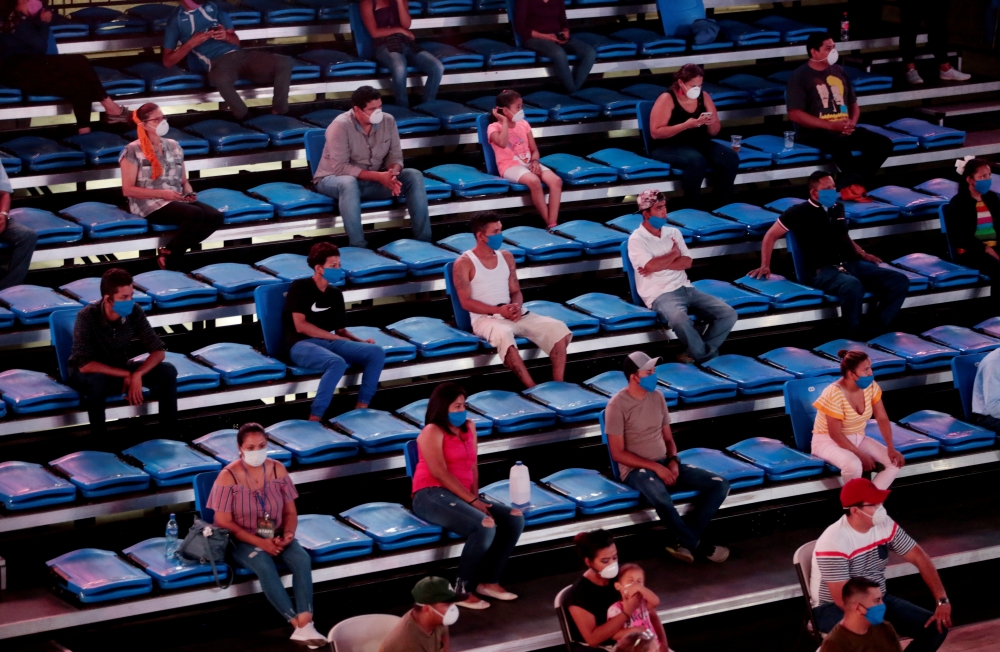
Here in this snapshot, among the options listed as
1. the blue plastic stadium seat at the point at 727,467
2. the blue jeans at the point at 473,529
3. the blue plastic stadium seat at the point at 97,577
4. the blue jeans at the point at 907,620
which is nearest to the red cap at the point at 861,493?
the blue jeans at the point at 907,620

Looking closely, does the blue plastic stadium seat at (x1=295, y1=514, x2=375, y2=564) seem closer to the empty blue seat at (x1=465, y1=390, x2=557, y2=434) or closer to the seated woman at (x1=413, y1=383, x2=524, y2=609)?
the seated woman at (x1=413, y1=383, x2=524, y2=609)

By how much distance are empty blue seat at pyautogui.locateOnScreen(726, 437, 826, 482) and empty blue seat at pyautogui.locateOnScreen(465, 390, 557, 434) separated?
109cm

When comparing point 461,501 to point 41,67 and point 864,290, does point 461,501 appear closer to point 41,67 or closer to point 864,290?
point 864,290

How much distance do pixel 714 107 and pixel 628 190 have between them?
0.84 m

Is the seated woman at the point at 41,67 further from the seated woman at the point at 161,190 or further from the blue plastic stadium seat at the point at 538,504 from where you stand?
the blue plastic stadium seat at the point at 538,504

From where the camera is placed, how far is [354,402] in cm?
841

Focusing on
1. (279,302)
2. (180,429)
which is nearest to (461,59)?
(279,302)

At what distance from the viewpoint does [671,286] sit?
912 centimetres

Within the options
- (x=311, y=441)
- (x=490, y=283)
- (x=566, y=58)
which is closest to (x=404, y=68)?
(x=566, y=58)

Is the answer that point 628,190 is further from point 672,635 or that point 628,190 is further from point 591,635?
point 591,635

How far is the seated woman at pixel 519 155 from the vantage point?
9812mm

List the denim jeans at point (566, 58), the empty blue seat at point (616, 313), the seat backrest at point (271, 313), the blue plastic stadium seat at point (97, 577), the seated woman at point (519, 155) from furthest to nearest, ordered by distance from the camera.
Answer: the denim jeans at point (566, 58)
the seated woman at point (519, 155)
the empty blue seat at point (616, 313)
the seat backrest at point (271, 313)
the blue plastic stadium seat at point (97, 577)

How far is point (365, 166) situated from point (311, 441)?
7.85 ft

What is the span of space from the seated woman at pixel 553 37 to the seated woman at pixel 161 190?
10.3 ft
